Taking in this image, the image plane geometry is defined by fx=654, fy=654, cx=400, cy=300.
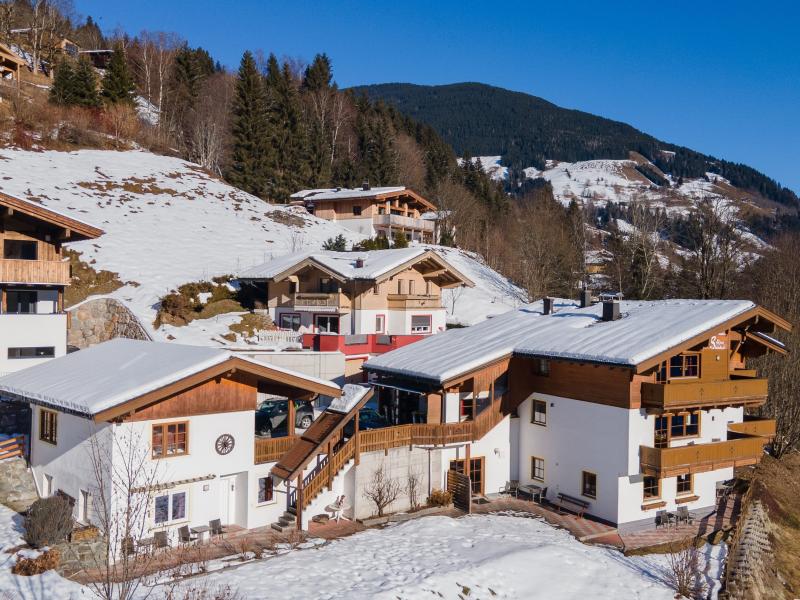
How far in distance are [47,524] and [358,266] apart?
2733cm

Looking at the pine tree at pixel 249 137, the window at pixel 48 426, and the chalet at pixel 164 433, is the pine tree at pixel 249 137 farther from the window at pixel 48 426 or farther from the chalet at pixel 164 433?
the window at pixel 48 426

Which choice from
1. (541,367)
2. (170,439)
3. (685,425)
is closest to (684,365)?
(685,425)

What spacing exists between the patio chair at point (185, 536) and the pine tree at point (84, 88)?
5949 centimetres

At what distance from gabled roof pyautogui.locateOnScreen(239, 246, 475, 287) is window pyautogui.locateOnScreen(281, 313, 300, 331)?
2807 mm

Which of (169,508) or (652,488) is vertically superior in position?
(169,508)

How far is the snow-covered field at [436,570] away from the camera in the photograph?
15203 mm

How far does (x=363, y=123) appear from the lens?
8844 centimetres

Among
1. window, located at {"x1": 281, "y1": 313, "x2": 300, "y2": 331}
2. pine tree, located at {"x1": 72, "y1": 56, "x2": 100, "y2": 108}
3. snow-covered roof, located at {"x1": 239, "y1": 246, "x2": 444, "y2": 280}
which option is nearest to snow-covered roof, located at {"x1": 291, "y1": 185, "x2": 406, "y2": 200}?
snow-covered roof, located at {"x1": 239, "y1": 246, "x2": 444, "y2": 280}

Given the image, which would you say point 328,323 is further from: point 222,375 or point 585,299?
point 222,375

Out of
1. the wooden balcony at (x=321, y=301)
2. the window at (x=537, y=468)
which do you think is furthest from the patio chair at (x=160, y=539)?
the wooden balcony at (x=321, y=301)

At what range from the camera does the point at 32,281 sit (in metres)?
27.5

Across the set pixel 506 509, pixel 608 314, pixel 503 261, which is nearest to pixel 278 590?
pixel 506 509

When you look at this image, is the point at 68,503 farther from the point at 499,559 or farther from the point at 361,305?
the point at 361,305

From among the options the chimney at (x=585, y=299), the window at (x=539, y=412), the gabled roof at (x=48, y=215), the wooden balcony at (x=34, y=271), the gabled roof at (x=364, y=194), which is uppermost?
the gabled roof at (x=364, y=194)
